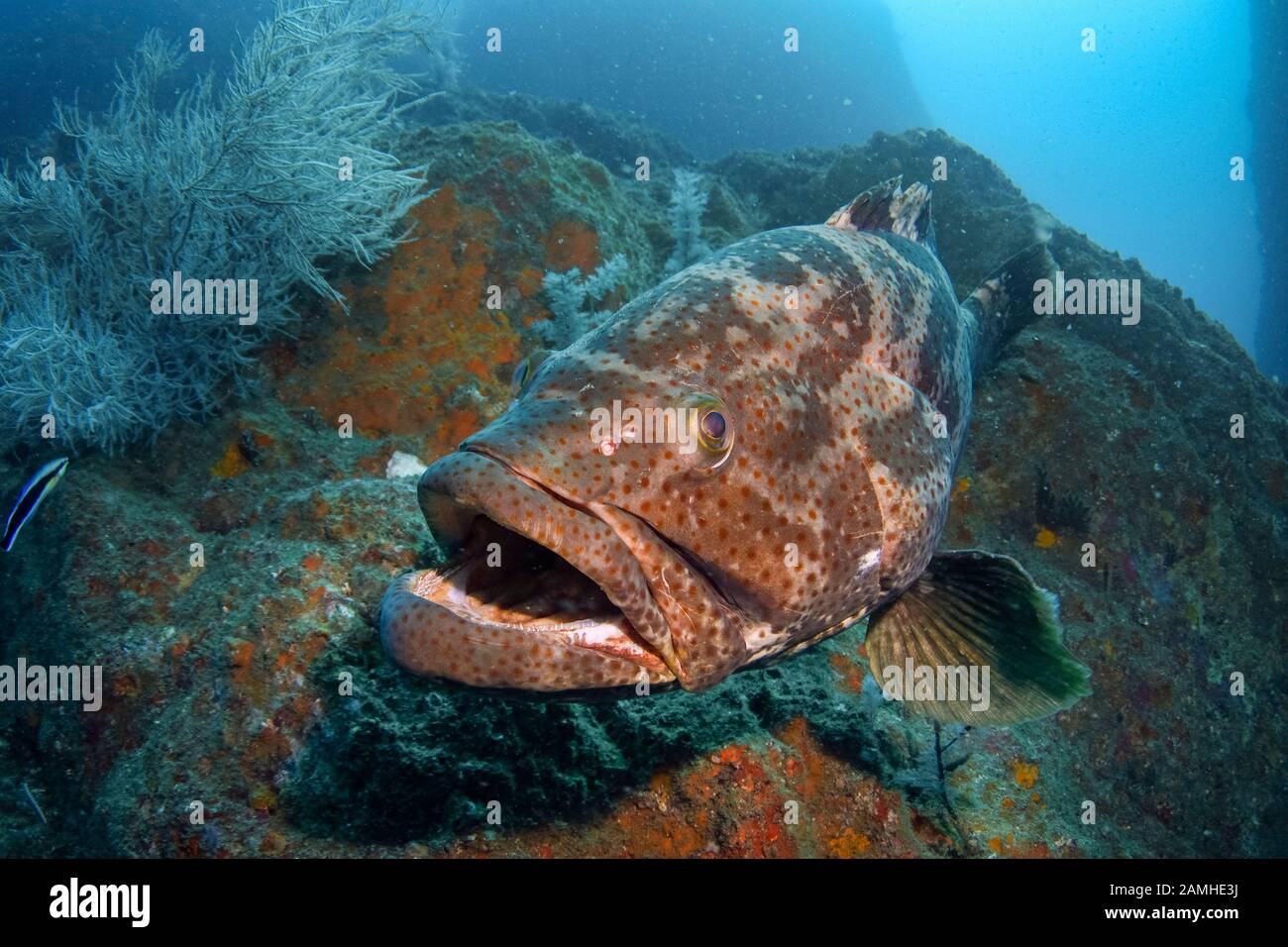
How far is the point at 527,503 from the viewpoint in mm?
1743

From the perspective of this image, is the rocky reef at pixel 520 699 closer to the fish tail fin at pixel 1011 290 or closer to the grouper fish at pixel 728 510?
the grouper fish at pixel 728 510

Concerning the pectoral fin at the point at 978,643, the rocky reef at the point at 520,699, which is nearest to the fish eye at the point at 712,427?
the rocky reef at the point at 520,699

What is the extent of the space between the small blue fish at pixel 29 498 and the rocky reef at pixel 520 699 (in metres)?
0.23

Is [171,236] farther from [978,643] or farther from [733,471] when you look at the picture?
[978,643]

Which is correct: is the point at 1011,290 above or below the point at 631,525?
above

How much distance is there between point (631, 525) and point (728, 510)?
0.38 meters

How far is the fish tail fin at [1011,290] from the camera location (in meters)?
5.29

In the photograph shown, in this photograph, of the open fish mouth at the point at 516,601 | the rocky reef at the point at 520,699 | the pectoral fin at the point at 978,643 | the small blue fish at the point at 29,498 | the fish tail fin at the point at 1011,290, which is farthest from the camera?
the fish tail fin at the point at 1011,290

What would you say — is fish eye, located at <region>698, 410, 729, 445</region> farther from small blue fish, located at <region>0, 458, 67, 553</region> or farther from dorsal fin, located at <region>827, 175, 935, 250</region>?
small blue fish, located at <region>0, 458, 67, 553</region>

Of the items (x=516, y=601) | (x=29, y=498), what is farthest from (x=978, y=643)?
(x=29, y=498)

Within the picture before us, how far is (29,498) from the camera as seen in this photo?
3.81 m

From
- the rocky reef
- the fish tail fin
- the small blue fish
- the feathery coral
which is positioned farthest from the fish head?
the feathery coral
